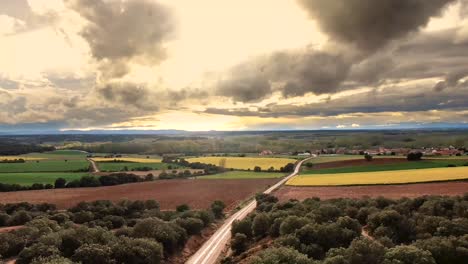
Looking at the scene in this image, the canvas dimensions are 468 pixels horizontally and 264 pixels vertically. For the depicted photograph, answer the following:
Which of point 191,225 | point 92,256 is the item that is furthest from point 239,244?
point 92,256

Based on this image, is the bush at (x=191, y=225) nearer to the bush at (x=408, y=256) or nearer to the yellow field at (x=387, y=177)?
the bush at (x=408, y=256)

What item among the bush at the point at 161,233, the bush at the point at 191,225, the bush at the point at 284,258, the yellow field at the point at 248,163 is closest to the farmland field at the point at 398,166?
the yellow field at the point at 248,163

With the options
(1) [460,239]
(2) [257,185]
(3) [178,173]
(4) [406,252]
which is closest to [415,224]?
(1) [460,239]

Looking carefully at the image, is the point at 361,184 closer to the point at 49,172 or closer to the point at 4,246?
the point at 4,246

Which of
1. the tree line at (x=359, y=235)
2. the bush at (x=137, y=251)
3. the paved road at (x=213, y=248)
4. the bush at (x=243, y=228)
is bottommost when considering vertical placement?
the paved road at (x=213, y=248)

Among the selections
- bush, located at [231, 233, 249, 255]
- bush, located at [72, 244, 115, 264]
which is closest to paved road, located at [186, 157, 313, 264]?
bush, located at [231, 233, 249, 255]

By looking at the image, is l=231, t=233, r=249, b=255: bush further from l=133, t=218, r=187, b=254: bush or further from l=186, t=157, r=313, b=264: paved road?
l=133, t=218, r=187, b=254: bush

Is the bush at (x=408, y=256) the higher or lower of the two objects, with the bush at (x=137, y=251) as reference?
higher
